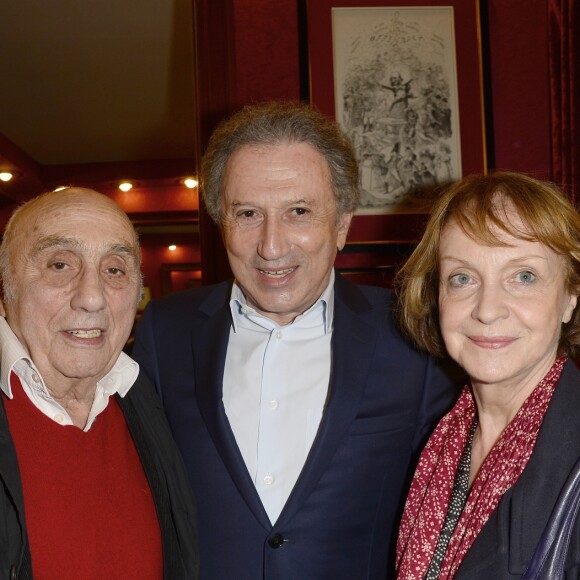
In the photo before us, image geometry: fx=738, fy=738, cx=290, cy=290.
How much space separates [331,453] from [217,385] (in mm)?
381

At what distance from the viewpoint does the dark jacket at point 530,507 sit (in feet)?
4.67

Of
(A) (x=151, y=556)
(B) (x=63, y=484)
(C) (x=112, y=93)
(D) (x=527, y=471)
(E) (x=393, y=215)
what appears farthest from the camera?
(C) (x=112, y=93)

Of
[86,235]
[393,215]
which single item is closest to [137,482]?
[86,235]

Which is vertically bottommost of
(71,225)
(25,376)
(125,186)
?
(25,376)

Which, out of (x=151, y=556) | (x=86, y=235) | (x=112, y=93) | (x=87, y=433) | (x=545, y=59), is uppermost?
(x=112, y=93)

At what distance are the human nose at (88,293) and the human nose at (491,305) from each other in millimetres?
926

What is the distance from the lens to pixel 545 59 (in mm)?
3508

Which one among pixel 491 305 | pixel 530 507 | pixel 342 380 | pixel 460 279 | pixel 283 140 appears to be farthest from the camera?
pixel 283 140

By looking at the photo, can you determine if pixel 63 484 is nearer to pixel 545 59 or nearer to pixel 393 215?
pixel 393 215

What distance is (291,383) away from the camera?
83.0 inches

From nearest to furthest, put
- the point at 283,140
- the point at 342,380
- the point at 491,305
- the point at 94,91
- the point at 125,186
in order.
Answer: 1. the point at 491,305
2. the point at 342,380
3. the point at 283,140
4. the point at 94,91
5. the point at 125,186

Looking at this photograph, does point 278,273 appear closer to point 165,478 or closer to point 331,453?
point 331,453

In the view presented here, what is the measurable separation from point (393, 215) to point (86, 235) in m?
1.88

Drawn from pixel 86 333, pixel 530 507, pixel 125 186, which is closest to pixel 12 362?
pixel 86 333
